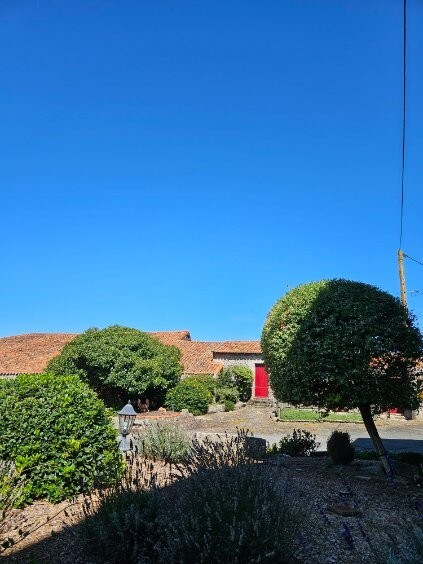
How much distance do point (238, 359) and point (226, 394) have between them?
5396 mm

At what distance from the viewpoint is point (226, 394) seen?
26.1m

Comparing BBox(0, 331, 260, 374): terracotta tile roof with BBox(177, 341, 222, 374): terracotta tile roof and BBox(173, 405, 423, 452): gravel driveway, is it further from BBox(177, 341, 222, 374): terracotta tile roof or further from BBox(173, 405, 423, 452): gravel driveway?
BBox(173, 405, 423, 452): gravel driveway

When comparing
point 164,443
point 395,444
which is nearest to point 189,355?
point 395,444

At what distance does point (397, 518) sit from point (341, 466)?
2726 mm

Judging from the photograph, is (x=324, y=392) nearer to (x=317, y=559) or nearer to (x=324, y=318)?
(x=324, y=318)

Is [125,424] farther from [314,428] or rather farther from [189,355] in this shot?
[189,355]

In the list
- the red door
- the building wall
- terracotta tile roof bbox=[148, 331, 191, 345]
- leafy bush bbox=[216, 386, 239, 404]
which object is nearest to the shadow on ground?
leafy bush bbox=[216, 386, 239, 404]

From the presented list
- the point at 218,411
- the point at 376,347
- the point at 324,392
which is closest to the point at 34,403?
the point at 324,392

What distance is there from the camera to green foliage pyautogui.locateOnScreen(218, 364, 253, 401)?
2816 cm

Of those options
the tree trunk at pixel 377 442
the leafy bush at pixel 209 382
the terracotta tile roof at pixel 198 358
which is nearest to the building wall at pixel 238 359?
the terracotta tile roof at pixel 198 358

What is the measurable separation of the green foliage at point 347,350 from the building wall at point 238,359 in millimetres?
24020

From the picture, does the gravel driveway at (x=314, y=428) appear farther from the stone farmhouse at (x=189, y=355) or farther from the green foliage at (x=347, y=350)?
the stone farmhouse at (x=189, y=355)

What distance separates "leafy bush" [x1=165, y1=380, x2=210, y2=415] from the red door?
9377mm

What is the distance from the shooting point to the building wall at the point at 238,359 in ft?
101
